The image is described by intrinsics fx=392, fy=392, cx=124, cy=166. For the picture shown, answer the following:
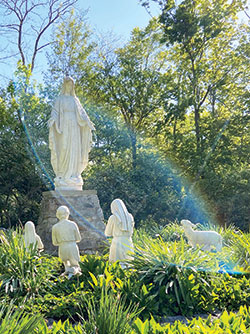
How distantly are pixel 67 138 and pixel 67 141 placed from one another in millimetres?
68

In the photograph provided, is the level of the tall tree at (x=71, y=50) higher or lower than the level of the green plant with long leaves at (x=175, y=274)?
higher

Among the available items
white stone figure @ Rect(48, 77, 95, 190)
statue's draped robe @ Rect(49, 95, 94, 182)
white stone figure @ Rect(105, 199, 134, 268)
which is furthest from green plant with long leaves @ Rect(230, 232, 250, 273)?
statue's draped robe @ Rect(49, 95, 94, 182)

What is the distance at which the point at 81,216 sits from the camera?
8.52 meters

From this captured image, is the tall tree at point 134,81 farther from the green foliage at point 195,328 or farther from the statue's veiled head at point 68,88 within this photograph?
the green foliage at point 195,328

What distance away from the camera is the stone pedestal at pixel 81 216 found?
328 inches

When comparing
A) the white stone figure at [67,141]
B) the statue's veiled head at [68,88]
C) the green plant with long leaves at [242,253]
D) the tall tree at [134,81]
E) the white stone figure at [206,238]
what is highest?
the tall tree at [134,81]

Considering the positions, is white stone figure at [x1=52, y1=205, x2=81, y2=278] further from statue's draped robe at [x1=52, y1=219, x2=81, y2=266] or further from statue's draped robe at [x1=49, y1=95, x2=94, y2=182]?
statue's draped robe at [x1=49, y1=95, x2=94, y2=182]

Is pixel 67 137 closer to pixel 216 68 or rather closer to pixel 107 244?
pixel 107 244

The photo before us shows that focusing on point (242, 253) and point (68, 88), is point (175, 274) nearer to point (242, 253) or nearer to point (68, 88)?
point (242, 253)

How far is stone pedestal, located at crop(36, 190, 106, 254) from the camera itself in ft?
27.3

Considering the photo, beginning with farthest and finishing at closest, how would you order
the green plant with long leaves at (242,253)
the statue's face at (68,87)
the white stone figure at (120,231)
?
the statue's face at (68,87) < the green plant with long leaves at (242,253) < the white stone figure at (120,231)

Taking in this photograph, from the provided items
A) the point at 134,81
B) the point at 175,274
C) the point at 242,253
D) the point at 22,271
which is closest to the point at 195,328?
the point at 175,274

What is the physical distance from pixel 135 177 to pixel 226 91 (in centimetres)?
705

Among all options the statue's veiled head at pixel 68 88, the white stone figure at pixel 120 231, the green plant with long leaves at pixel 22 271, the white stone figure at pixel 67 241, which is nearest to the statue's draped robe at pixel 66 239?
the white stone figure at pixel 67 241
